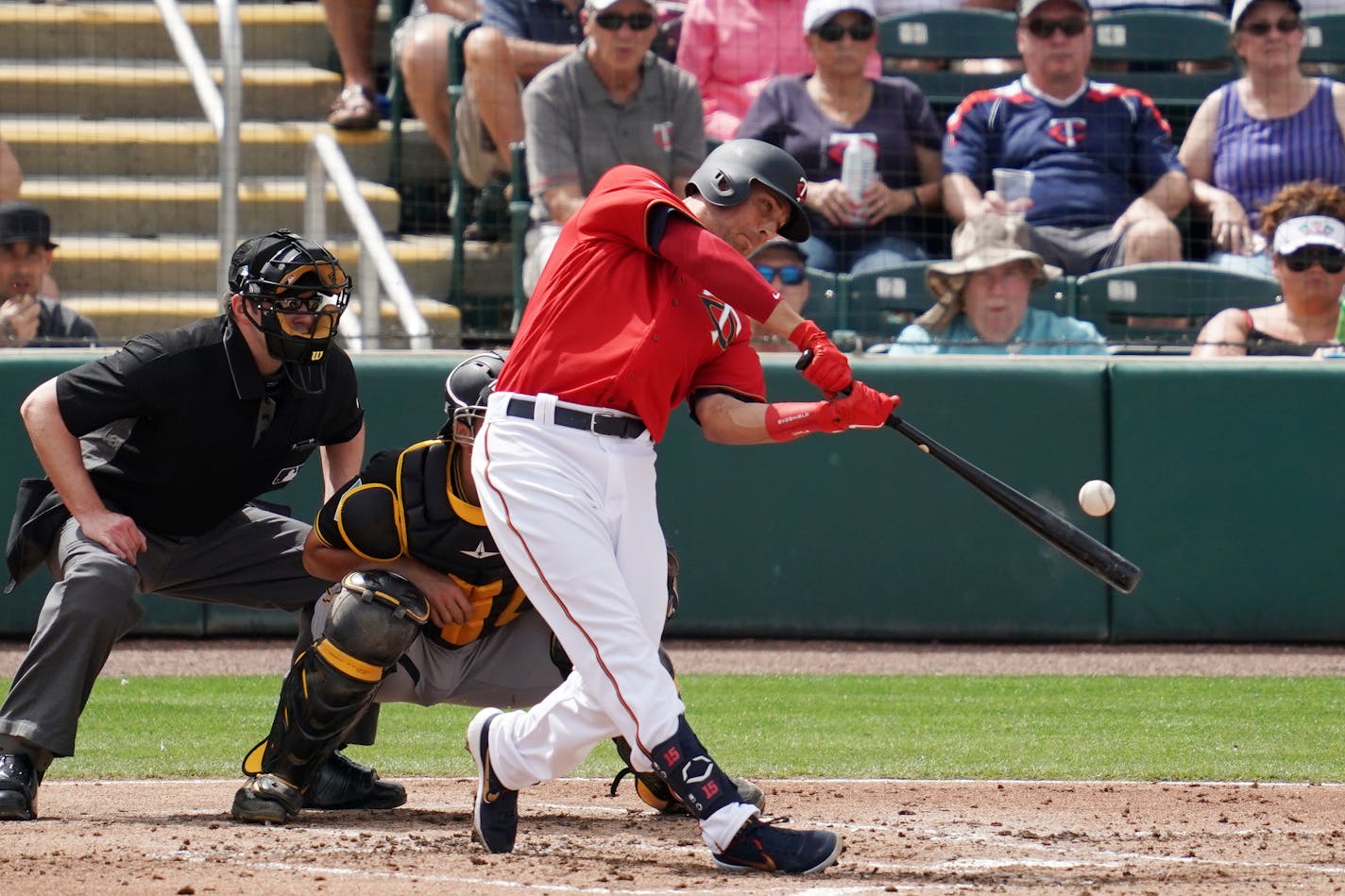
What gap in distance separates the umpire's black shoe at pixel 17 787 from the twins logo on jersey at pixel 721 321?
1.91 m

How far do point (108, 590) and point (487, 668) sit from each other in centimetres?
96

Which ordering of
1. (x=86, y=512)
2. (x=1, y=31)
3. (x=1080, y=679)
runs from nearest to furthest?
(x=86, y=512) < (x=1080, y=679) < (x=1, y=31)

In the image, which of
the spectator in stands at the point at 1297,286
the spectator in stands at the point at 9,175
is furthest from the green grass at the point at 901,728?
the spectator in stands at the point at 9,175

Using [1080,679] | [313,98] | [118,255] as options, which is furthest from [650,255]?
[313,98]

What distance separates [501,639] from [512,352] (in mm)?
1072

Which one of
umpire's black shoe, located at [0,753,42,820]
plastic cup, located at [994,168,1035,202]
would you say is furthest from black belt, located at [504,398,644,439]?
plastic cup, located at [994,168,1035,202]

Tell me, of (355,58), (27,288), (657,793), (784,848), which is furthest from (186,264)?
(784,848)

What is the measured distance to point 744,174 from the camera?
3881 millimetres

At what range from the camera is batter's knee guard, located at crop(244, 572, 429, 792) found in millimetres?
4098

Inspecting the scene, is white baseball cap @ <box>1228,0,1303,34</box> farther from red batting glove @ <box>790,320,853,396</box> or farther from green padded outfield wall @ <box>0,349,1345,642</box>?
red batting glove @ <box>790,320,853,396</box>

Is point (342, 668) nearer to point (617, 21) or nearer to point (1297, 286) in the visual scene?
point (617, 21)

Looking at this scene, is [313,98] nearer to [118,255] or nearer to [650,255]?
[118,255]

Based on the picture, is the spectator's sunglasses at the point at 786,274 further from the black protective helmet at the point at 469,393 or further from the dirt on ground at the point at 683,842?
the black protective helmet at the point at 469,393

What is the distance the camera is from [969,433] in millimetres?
7398
